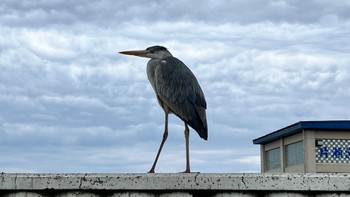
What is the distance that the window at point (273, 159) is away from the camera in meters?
29.7

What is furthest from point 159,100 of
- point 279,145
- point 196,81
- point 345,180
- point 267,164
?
point 267,164

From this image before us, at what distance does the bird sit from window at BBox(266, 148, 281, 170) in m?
22.2

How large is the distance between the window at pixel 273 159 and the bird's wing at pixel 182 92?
879 inches

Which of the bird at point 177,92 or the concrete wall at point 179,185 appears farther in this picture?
the bird at point 177,92

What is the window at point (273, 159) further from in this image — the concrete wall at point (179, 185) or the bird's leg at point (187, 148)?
the concrete wall at point (179, 185)

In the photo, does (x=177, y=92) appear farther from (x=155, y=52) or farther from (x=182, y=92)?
(x=155, y=52)

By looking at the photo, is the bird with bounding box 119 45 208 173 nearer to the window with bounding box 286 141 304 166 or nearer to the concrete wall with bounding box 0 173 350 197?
the concrete wall with bounding box 0 173 350 197

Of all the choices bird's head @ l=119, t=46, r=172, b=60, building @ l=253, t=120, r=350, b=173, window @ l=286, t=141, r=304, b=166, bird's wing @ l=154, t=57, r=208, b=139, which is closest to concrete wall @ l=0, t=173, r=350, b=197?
bird's wing @ l=154, t=57, r=208, b=139

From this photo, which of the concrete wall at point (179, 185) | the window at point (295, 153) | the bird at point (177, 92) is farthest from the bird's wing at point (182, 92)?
the window at point (295, 153)

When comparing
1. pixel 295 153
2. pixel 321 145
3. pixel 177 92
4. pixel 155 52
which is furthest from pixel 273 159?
pixel 177 92

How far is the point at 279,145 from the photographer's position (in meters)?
29.2

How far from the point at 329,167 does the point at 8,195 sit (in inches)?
806

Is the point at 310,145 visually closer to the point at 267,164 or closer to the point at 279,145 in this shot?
the point at 279,145

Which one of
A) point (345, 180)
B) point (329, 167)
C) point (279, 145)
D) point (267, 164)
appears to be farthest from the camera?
point (267, 164)
